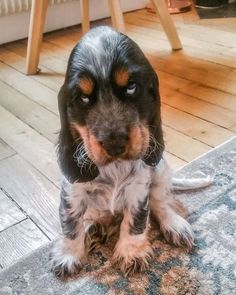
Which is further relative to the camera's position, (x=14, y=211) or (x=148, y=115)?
(x=14, y=211)

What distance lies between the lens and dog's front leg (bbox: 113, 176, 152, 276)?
1355 millimetres

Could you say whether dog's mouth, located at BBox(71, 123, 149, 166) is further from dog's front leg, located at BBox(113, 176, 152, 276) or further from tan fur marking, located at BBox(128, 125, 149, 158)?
dog's front leg, located at BBox(113, 176, 152, 276)

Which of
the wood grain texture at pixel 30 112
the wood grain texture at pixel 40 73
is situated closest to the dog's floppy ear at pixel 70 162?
the wood grain texture at pixel 30 112

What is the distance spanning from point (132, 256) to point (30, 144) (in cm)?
94

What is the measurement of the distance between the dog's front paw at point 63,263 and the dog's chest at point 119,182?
8.1 inches

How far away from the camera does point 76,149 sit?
1234 millimetres

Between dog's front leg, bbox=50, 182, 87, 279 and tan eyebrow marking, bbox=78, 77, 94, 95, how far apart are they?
1.16 ft

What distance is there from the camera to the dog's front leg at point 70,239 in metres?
1.34

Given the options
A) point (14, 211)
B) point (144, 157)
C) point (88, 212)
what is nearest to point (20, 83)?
point (14, 211)

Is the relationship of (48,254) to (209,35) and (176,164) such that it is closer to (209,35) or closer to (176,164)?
(176,164)

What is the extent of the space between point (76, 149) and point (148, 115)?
0.74 ft

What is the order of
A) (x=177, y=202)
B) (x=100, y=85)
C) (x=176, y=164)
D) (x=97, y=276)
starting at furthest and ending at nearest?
(x=176, y=164) → (x=177, y=202) → (x=97, y=276) → (x=100, y=85)

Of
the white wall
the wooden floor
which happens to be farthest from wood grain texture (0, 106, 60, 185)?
the white wall

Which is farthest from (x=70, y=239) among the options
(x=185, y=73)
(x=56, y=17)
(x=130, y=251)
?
(x=56, y=17)
